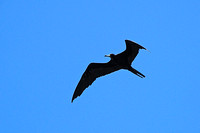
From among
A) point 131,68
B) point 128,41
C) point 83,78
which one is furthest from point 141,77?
point 83,78

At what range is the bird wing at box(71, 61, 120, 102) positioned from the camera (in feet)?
53.0

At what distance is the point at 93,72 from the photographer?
1619cm

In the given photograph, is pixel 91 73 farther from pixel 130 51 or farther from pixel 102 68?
pixel 130 51

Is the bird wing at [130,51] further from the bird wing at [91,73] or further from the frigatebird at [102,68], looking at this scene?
the bird wing at [91,73]

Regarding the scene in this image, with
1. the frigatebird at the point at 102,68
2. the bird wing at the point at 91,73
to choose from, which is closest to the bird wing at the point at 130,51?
the frigatebird at the point at 102,68

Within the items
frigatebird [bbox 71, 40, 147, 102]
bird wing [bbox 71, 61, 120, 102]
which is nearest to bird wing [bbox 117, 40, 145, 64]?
frigatebird [bbox 71, 40, 147, 102]

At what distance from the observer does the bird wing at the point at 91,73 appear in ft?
53.0

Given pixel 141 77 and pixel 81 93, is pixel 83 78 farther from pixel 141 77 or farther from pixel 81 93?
pixel 141 77

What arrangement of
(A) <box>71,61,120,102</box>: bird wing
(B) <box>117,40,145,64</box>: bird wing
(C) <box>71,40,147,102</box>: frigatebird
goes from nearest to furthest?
(B) <box>117,40,145,64</box>: bird wing
(C) <box>71,40,147,102</box>: frigatebird
(A) <box>71,61,120,102</box>: bird wing

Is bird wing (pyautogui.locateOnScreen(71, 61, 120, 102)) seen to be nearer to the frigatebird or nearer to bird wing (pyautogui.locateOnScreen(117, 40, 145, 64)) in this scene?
the frigatebird

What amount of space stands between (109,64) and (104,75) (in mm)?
573

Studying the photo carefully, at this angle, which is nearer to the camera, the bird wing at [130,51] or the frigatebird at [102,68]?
the bird wing at [130,51]

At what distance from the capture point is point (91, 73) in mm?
16203

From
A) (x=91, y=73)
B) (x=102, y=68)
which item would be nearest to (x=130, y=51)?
(x=102, y=68)
